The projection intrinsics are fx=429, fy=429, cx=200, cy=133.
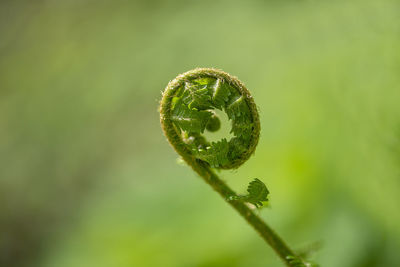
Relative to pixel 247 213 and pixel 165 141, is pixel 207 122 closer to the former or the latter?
pixel 247 213

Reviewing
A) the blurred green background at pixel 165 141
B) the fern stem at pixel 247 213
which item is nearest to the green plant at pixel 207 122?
the fern stem at pixel 247 213

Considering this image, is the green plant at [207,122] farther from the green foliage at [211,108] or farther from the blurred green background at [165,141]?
the blurred green background at [165,141]

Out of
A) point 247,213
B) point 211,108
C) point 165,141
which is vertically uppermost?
point 165,141

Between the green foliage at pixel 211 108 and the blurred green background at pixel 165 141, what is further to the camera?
the blurred green background at pixel 165 141

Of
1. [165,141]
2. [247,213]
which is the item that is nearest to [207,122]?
[247,213]

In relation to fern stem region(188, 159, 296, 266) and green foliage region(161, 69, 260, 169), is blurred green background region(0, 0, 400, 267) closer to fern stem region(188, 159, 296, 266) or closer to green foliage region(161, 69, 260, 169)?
fern stem region(188, 159, 296, 266)
